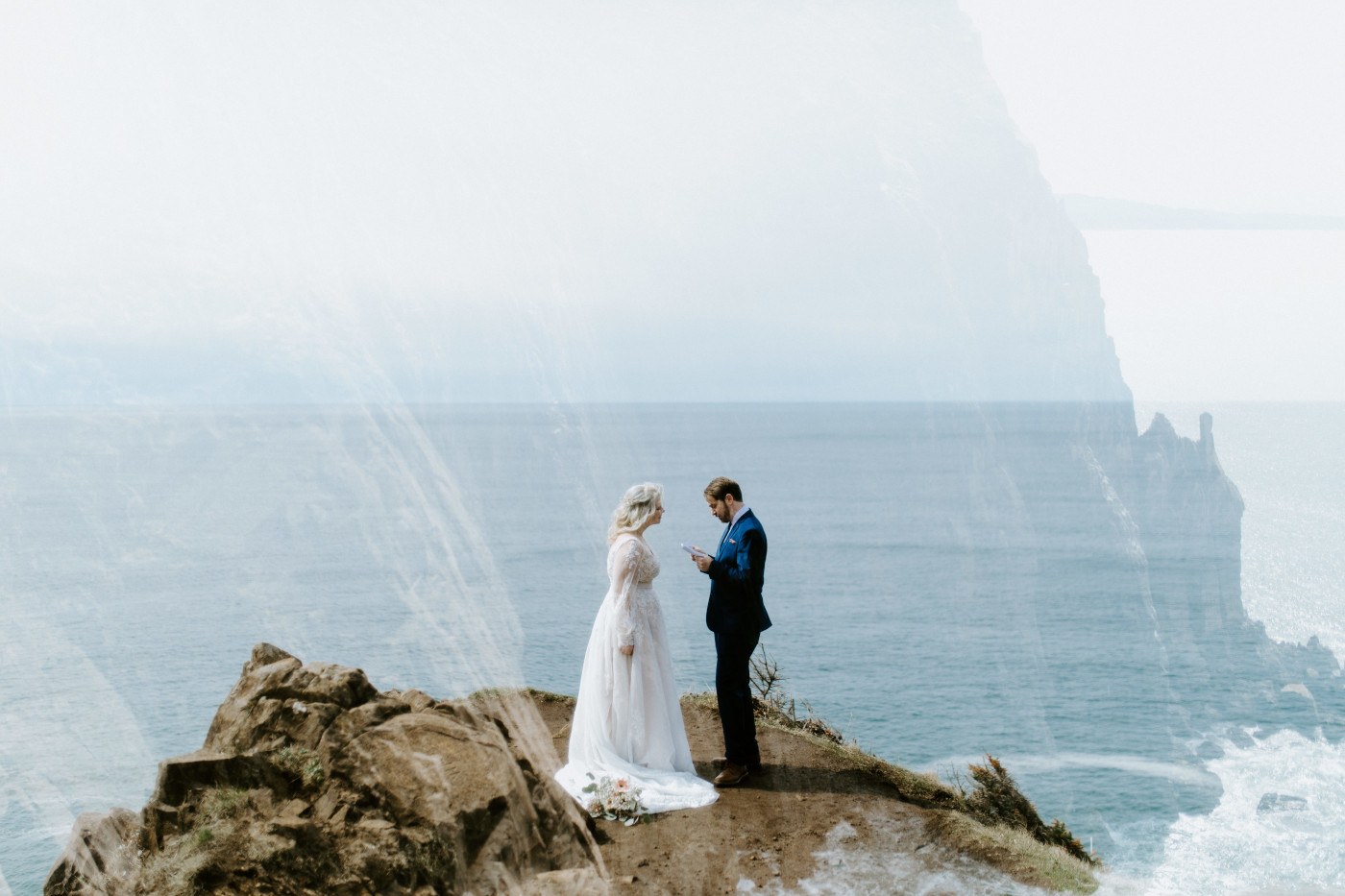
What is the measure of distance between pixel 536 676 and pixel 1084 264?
4915 centimetres

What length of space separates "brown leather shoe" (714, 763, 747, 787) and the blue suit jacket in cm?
111

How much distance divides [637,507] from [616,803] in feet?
7.05

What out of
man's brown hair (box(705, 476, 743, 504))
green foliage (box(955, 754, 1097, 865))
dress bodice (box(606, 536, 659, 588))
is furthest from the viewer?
green foliage (box(955, 754, 1097, 865))

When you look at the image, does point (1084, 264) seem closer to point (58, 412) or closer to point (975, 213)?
point (975, 213)

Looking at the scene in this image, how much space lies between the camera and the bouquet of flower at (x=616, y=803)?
628cm

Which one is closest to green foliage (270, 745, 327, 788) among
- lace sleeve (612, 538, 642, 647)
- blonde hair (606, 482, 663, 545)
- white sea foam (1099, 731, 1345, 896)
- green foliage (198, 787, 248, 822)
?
green foliage (198, 787, 248, 822)

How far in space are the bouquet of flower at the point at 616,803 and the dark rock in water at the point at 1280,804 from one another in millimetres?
32970

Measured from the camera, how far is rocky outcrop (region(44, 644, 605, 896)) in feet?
15.1

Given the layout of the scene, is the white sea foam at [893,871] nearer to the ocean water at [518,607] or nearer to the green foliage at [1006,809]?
Result: the ocean water at [518,607]

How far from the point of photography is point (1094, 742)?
114ft

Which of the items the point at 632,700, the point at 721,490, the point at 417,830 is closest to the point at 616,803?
the point at 632,700

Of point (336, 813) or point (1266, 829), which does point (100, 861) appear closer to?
point (336, 813)

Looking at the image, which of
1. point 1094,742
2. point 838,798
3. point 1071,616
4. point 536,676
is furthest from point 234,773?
point 1071,616

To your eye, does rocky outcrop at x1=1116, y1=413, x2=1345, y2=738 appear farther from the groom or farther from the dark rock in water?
the groom
